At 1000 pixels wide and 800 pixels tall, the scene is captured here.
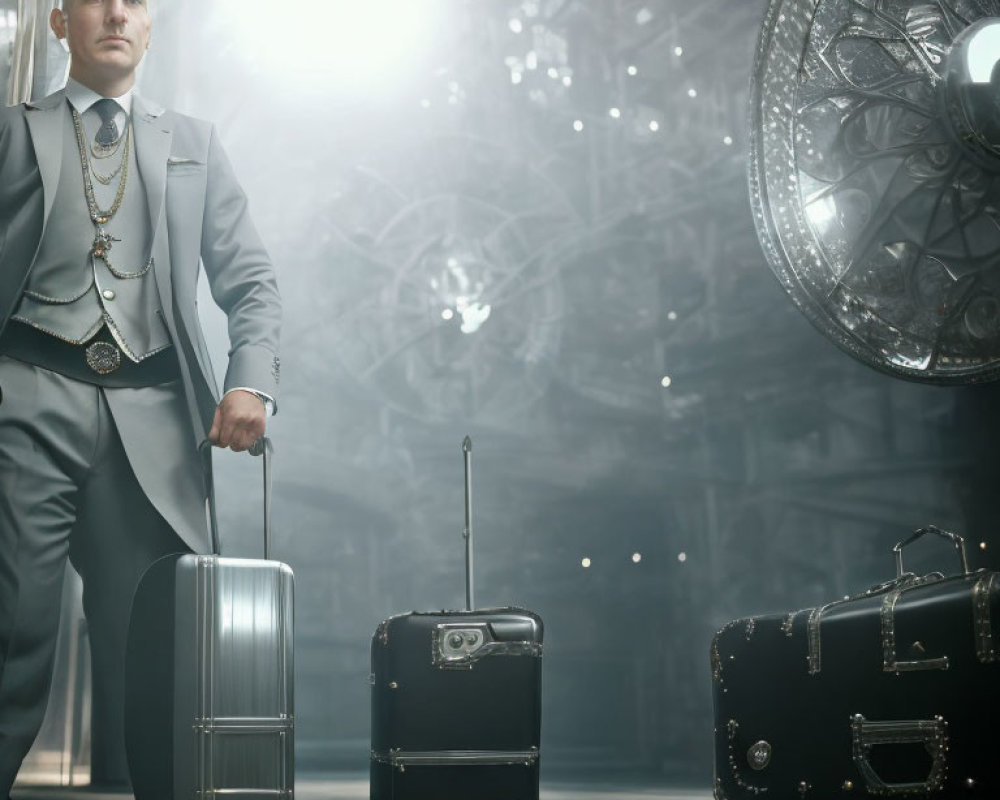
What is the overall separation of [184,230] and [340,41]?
1299 millimetres

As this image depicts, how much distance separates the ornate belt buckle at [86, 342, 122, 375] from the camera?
2.06 m

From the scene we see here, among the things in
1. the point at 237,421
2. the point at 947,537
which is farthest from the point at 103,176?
the point at 947,537

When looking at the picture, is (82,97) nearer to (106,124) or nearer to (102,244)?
(106,124)

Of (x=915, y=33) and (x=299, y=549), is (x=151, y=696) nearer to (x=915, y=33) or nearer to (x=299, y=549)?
(x=299, y=549)

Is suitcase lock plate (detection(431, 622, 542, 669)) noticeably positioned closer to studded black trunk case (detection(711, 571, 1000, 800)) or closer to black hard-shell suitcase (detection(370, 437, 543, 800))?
black hard-shell suitcase (detection(370, 437, 543, 800))

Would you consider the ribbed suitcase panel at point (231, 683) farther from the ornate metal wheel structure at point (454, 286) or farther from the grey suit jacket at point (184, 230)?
the ornate metal wheel structure at point (454, 286)

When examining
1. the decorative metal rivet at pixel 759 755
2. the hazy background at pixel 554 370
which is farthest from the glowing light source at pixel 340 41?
the decorative metal rivet at pixel 759 755

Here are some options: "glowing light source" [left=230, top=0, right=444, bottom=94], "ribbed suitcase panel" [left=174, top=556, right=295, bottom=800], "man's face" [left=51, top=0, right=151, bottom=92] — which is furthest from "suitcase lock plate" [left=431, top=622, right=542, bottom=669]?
"glowing light source" [left=230, top=0, right=444, bottom=94]

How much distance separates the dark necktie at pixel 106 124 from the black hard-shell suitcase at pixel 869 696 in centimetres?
151

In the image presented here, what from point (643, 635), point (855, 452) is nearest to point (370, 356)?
point (643, 635)

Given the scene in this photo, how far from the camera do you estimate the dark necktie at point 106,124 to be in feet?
7.29

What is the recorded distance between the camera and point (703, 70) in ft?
11.1

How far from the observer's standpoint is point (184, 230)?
2.27m

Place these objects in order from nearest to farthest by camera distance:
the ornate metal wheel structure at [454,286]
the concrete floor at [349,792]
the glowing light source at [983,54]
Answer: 1. the concrete floor at [349,792]
2. the glowing light source at [983,54]
3. the ornate metal wheel structure at [454,286]
